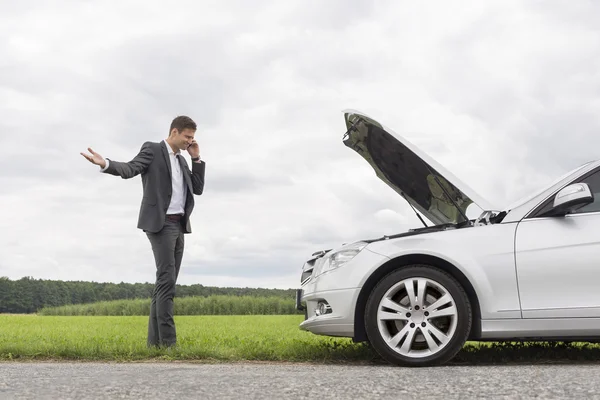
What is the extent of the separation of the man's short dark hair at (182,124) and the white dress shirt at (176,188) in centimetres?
20

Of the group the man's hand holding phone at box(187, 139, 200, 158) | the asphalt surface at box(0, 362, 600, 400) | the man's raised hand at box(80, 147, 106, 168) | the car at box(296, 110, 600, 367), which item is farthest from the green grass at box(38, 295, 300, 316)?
the asphalt surface at box(0, 362, 600, 400)

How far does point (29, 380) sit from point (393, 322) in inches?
112

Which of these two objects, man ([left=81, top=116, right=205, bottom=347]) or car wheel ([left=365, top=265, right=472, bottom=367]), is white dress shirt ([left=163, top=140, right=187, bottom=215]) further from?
car wheel ([left=365, top=265, right=472, bottom=367])

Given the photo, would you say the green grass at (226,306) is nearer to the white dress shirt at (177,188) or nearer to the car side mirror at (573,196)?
the white dress shirt at (177,188)

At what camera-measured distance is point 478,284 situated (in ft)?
18.2

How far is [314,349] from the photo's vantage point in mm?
6637

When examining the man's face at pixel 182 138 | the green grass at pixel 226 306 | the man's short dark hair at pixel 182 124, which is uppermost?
the man's short dark hair at pixel 182 124

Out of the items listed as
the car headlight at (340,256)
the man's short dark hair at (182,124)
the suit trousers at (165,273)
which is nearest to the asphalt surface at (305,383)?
the car headlight at (340,256)

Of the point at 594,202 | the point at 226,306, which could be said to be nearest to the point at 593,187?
the point at 594,202

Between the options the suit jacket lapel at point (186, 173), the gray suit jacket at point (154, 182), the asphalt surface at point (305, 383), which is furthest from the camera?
the suit jacket lapel at point (186, 173)

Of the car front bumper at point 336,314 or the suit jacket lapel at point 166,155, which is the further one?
the suit jacket lapel at point 166,155

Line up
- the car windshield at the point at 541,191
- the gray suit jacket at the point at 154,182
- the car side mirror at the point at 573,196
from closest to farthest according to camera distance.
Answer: the car side mirror at the point at 573,196 < the car windshield at the point at 541,191 < the gray suit jacket at the point at 154,182

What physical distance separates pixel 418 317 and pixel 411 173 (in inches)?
65.6

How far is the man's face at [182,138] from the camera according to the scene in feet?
22.8
